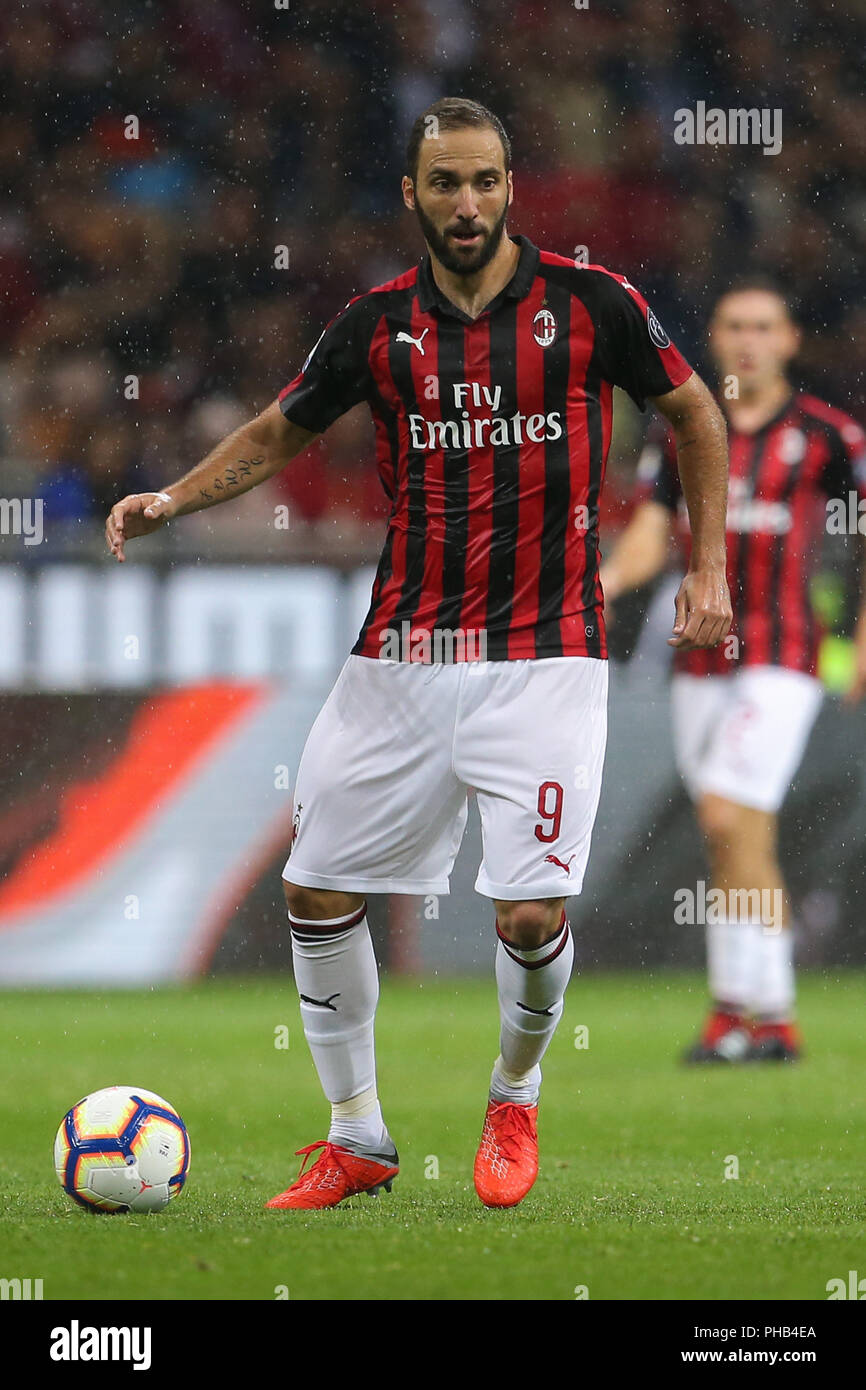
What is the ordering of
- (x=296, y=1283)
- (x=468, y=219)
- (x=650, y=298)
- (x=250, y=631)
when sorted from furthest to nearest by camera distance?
1. (x=650, y=298)
2. (x=250, y=631)
3. (x=468, y=219)
4. (x=296, y=1283)

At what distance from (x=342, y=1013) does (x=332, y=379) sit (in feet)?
3.80

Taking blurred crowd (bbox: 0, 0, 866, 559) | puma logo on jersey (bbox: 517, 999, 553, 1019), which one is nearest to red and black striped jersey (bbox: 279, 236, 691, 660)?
puma logo on jersey (bbox: 517, 999, 553, 1019)

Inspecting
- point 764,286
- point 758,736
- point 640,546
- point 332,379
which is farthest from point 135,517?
point 764,286

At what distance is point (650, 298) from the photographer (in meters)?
8.80

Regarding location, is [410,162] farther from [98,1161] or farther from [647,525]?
[647,525]

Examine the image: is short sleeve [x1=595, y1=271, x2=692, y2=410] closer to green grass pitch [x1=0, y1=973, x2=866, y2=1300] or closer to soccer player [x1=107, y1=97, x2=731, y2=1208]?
soccer player [x1=107, y1=97, x2=731, y2=1208]

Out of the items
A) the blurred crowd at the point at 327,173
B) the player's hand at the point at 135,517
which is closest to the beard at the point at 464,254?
the player's hand at the point at 135,517

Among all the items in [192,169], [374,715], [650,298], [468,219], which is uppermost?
[192,169]

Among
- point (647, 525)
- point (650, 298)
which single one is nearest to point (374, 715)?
point (647, 525)

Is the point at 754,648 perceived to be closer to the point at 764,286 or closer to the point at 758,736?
the point at 758,736

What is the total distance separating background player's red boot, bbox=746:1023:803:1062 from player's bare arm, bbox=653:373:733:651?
7.47ft

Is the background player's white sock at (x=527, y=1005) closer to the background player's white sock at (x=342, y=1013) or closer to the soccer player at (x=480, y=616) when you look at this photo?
the soccer player at (x=480, y=616)

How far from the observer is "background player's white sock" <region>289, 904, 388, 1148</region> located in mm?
3455

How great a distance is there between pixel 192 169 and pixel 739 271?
264cm
